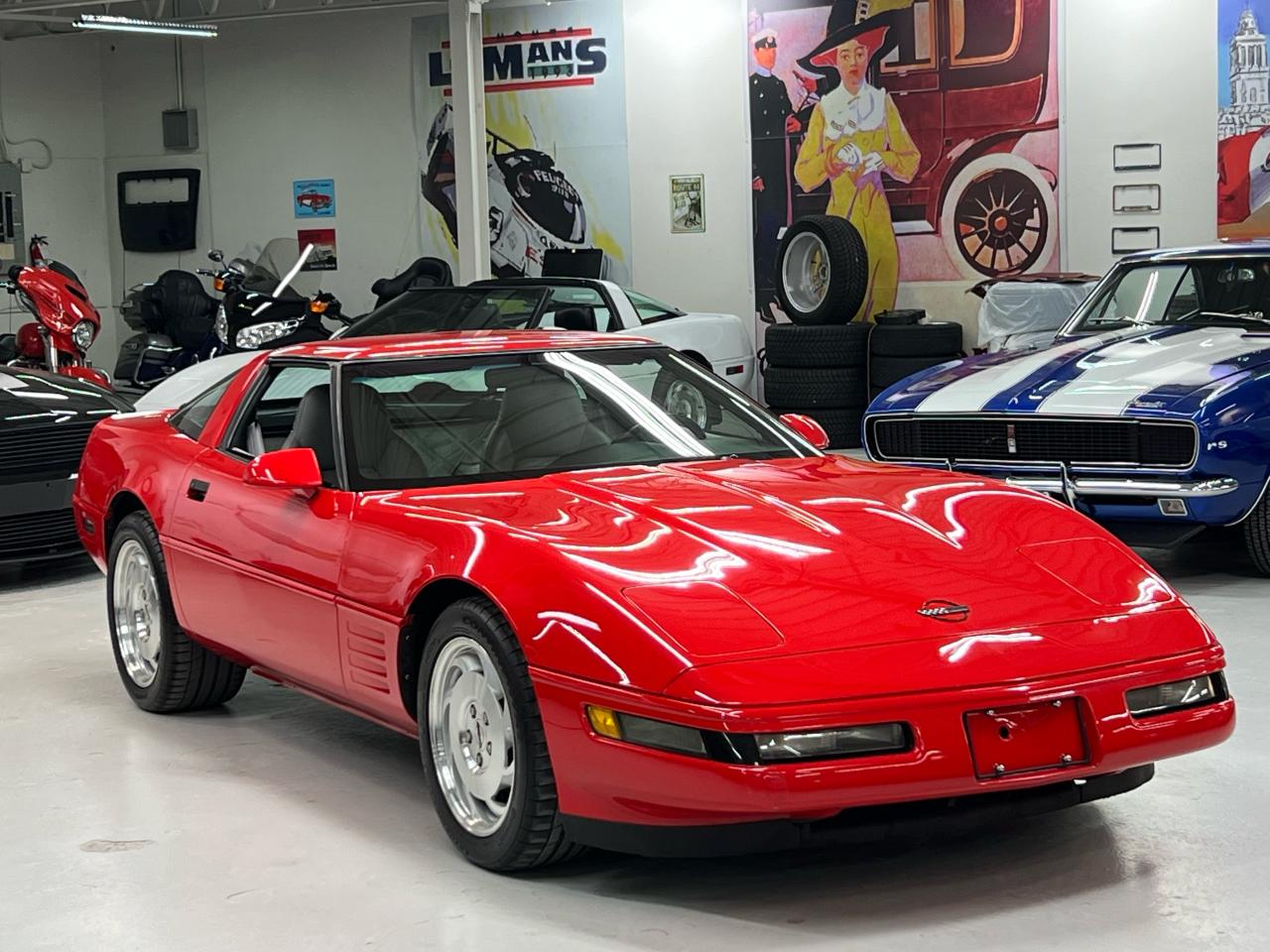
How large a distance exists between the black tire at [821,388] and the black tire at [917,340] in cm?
26

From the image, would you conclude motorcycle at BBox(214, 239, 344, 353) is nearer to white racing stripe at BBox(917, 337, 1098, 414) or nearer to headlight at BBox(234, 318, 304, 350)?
headlight at BBox(234, 318, 304, 350)

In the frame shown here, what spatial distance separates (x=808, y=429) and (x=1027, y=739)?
173cm

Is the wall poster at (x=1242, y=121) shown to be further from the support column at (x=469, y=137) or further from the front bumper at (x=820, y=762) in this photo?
the front bumper at (x=820, y=762)

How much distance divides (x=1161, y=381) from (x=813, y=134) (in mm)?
8765

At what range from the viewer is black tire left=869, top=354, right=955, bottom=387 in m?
12.7

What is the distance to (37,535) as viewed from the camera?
7.49 metres

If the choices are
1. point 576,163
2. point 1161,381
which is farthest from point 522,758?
point 576,163

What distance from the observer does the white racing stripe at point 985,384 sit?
6980mm

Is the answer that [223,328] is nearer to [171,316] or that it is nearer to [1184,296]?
[171,316]

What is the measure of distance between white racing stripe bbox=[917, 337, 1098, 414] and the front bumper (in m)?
3.79

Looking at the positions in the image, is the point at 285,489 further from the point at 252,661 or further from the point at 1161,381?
the point at 1161,381

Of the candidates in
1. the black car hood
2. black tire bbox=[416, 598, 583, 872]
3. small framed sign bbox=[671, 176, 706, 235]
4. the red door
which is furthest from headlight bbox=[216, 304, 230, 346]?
black tire bbox=[416, 598, 583, 872]

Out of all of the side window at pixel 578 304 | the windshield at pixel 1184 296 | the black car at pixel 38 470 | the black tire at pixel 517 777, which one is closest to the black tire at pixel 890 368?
the side window at pixel 578 304

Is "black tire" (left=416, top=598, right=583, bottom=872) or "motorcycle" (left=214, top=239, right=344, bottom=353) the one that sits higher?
"motorcycle" (left=214, top=239, right=344, bottom=353)
